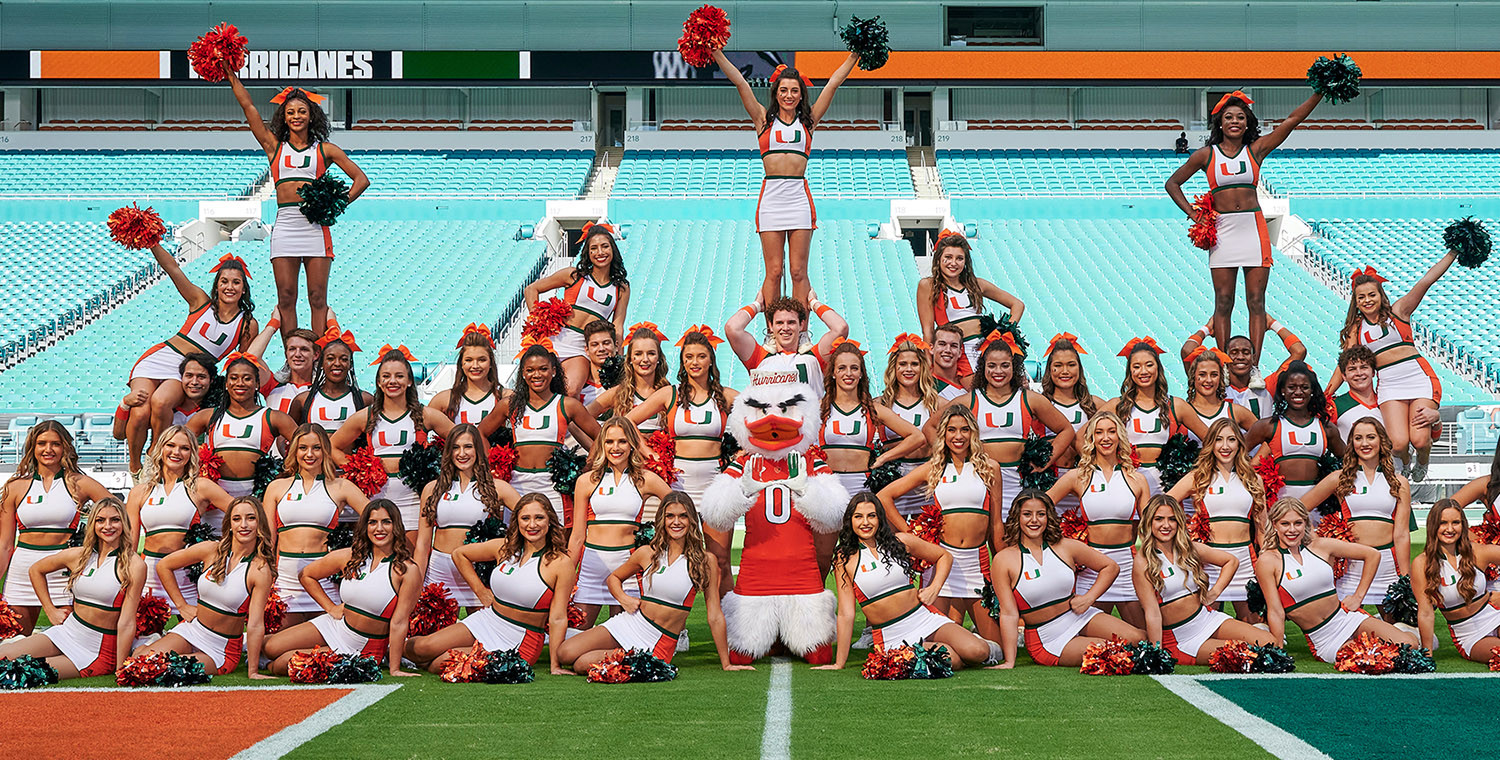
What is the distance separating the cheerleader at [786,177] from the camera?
24.3 feet

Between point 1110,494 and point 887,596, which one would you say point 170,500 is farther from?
point 1110,494

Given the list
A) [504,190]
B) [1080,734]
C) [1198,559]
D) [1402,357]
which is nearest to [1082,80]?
[504,190]

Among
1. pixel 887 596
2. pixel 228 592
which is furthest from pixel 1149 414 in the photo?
pixel 228 592

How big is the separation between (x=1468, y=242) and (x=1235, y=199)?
1.15 m

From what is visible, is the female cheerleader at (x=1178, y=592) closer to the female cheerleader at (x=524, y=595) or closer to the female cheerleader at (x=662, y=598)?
the female cheerleader at (x=662, y=598)

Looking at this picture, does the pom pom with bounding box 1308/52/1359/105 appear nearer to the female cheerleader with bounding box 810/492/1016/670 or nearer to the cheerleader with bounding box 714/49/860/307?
the cheerleader with bounding box 714/49/860/307

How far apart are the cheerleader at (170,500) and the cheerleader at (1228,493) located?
403cm

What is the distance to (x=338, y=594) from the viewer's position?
5820mm

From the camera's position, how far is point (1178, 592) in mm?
5699

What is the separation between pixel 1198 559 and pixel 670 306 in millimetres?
12527

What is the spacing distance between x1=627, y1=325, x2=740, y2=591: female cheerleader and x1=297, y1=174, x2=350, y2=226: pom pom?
2.26 meters

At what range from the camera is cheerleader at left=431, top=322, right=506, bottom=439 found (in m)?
6.40

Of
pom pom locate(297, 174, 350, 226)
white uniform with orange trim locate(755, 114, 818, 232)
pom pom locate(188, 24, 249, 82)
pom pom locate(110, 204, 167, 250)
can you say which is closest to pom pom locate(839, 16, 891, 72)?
white uniform with orange trim locate(755, 114, 818, 232)

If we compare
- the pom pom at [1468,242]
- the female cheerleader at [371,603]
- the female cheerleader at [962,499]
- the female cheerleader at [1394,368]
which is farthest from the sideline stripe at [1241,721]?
the pom pom at [1468,242]
